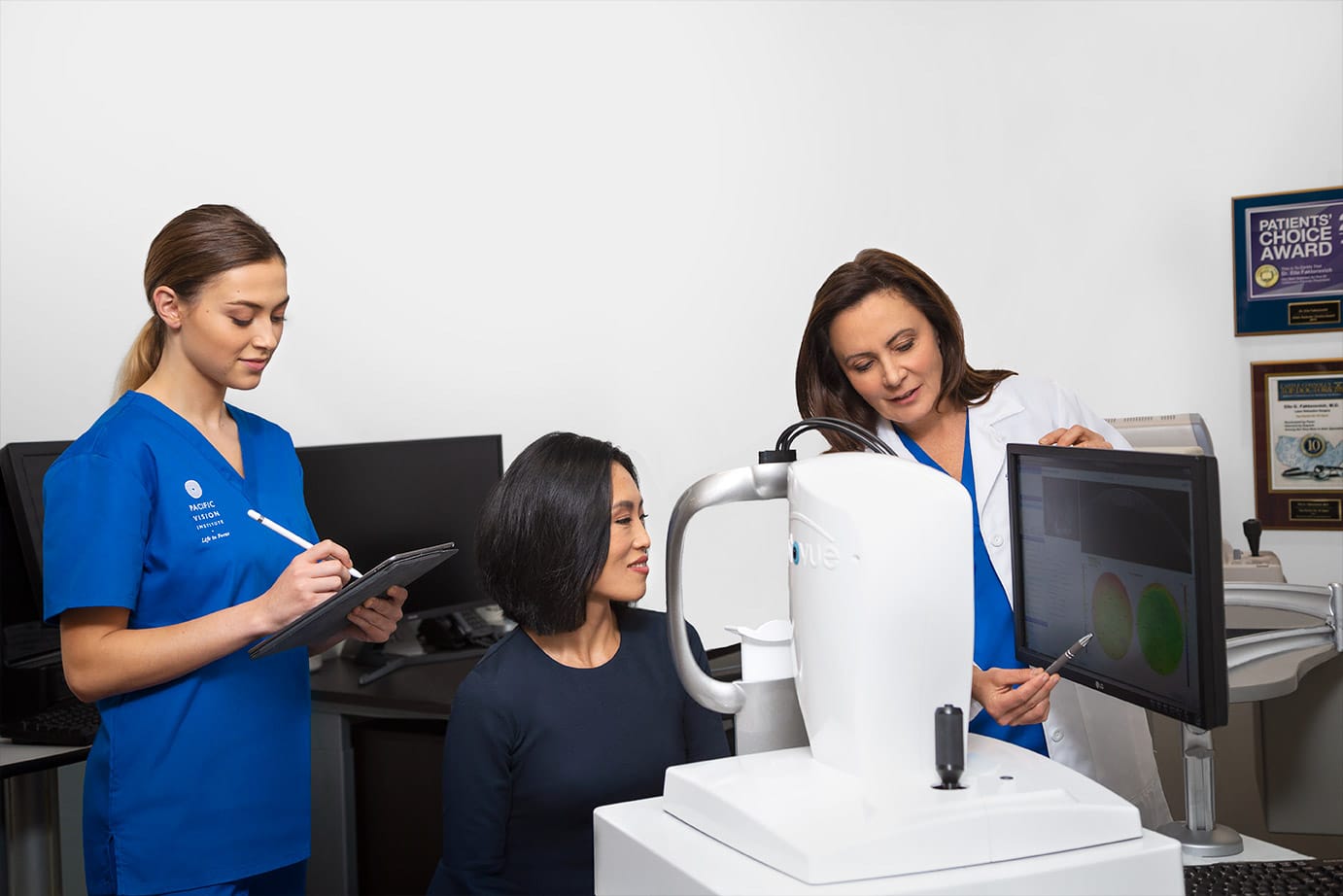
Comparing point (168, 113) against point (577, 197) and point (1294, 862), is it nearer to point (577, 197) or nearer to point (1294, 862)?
point (577, 197)

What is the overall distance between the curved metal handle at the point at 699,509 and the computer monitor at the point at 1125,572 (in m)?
0.37

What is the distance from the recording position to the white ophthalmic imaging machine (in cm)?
91

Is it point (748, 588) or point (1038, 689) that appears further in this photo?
point (748, 588)

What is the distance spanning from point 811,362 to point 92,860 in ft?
3.68

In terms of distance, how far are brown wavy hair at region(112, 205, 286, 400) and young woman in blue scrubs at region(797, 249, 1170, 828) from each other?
74cm

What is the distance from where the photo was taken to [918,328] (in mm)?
1633

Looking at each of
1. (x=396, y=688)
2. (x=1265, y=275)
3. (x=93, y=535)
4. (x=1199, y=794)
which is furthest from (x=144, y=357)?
(x=1265, y=275)

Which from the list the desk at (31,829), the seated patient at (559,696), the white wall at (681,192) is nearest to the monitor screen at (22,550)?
the desk at (31,829)

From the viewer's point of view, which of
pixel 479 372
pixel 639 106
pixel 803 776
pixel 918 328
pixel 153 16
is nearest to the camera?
pixel 803 776

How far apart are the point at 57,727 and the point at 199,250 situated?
956 millimetres

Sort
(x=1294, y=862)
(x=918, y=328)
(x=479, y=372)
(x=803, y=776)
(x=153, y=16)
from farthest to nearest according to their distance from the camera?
(x=479, y=372) → (x=153, y=16) → (x=918, y=328) → (x=1294, y=862) → (x=803, y=776)

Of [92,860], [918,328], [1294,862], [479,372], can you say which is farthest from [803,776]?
[479,372]

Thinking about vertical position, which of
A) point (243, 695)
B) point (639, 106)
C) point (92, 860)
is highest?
point (639, 106)

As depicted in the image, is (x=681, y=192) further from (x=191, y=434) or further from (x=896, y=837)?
(x=896, y=837)
